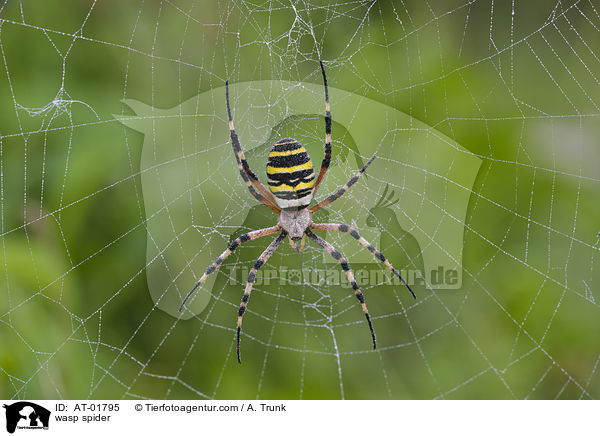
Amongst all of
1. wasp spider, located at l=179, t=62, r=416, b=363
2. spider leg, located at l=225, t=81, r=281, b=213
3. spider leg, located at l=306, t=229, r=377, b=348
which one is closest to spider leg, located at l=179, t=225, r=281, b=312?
wasp spider, located at l=179, t=62, r=416, b=363

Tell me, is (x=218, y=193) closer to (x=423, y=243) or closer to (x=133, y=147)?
(x=133, y=147)

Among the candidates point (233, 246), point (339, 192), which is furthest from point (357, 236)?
point (233, 246)

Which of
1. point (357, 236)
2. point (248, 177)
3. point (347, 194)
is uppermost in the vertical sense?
point (248, 177)

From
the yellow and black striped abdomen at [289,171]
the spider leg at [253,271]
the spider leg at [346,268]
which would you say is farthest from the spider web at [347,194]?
the yellow and black striped abdomen at [289,171]

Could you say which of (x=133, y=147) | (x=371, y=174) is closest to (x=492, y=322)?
(x=371, y=174)

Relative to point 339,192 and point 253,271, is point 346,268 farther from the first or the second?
point 253,271

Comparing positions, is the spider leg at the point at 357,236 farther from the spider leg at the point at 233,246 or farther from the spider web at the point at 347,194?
the spider leg at the point at 233,246

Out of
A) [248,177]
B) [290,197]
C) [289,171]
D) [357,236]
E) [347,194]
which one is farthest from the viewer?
[347,194]
